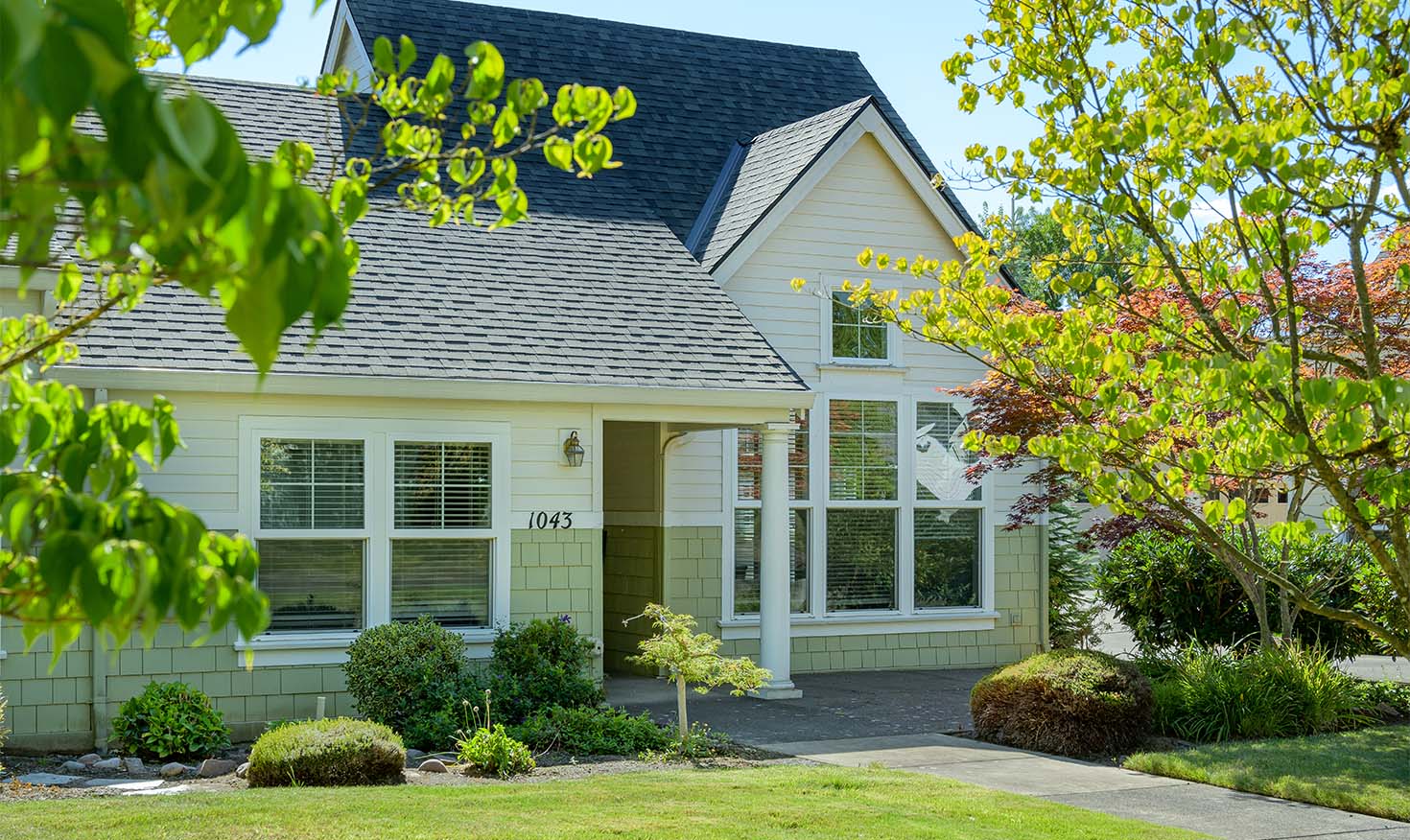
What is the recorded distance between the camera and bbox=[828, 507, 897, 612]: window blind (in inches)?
636

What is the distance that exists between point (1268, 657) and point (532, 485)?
668 centimetres

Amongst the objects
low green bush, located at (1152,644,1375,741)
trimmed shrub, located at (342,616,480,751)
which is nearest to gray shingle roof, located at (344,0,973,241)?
low green bush, located at (1152,644,1375,741)

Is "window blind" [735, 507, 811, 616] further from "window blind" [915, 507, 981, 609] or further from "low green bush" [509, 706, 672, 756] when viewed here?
"low green bush" [509, 706, 672, 756]

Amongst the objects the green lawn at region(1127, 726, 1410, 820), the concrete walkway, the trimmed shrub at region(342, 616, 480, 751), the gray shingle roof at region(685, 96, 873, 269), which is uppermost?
the gray shingle roof at region(685, 96, 873, 269)

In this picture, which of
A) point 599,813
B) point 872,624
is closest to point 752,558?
point 872,624

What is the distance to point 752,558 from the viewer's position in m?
15.7

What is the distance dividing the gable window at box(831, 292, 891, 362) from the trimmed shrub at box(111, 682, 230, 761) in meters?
8.17

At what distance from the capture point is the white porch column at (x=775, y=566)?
544 inches

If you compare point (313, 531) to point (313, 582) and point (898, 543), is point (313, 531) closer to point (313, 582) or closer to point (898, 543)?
point (313, 582)

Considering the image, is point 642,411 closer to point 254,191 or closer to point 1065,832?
point 1065,832

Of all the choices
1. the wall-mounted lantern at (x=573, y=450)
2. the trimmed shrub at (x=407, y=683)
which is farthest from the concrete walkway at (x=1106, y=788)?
the wall-mounted lantern at (x=573, y=450)

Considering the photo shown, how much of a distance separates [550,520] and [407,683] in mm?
2251

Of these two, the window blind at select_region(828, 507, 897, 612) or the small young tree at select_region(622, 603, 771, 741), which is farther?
the window blind at select_region(828, 507, 897, 612)

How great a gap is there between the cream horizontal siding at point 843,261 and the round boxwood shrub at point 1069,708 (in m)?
5.17
